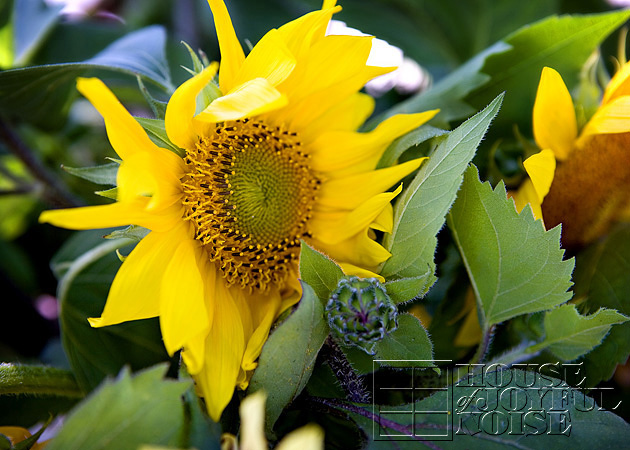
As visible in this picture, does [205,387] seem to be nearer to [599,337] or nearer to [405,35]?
[599,337]

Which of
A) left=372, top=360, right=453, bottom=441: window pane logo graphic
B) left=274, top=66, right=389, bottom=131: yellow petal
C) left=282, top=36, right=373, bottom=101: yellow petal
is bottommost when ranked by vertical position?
left=372, top=360, right=453, bottom=441: window pane logo graphic

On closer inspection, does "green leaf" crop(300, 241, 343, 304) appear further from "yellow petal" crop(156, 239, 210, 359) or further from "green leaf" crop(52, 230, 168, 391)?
"green leaf" crop(52, 230, 168, 391)

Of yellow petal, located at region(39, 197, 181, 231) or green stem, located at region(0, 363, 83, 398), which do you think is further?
green stem, located at region(0, 363, 83, 398)

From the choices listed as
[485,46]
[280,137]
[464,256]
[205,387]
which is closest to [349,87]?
[280,137]


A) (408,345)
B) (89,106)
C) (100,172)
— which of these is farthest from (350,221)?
(89,106)

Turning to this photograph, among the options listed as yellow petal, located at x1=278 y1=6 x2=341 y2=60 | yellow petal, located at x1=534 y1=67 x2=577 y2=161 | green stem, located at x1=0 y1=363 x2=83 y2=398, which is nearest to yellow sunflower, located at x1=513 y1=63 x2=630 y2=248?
yellow petal, located at x1=534 y1=67 x2=577 y2=161

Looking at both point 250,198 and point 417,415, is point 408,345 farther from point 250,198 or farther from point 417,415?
point 250,198

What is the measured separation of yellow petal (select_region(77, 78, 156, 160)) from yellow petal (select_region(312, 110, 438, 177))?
18 cm

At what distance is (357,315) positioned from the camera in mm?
448

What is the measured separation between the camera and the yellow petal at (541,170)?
527 mm

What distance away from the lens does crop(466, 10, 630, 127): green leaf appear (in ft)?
2.14

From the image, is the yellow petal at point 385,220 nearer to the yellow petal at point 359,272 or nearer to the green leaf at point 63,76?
the yellow petal at point 359,272

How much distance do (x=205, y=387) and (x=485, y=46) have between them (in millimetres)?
734

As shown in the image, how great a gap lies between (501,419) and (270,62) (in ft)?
1.15
